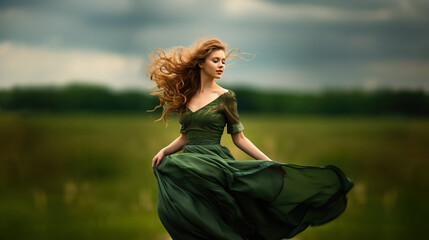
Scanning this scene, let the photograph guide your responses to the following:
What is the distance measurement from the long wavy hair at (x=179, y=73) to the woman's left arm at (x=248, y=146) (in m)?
0.55

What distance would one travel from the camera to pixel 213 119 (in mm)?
3873

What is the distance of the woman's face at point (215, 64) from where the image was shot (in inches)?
156

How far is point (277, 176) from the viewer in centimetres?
368

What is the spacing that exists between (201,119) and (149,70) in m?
0.82

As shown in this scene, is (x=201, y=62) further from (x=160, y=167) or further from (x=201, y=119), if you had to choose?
(x=160, y=167)

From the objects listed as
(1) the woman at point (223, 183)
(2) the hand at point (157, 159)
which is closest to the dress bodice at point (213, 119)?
(1) the woman at point (223, 183)

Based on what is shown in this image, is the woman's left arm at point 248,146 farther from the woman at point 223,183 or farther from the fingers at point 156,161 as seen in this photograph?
the fingers at point 156,161

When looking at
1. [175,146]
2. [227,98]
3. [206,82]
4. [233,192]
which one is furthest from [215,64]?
[233,192]

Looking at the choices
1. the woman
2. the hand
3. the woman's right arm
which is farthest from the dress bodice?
the hand

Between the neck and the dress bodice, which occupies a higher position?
the neck

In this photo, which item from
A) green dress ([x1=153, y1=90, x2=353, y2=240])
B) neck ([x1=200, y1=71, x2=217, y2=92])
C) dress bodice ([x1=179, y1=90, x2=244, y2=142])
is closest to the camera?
green dress ([x1=153, y1=90, x2=353, y2=240])

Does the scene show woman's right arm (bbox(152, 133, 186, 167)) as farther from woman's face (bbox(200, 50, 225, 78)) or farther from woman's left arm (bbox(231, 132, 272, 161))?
woman's face (bbox(200, 50, 225, 78))

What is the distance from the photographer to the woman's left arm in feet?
12.8

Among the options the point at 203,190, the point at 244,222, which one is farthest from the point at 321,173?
the point at 203,190
